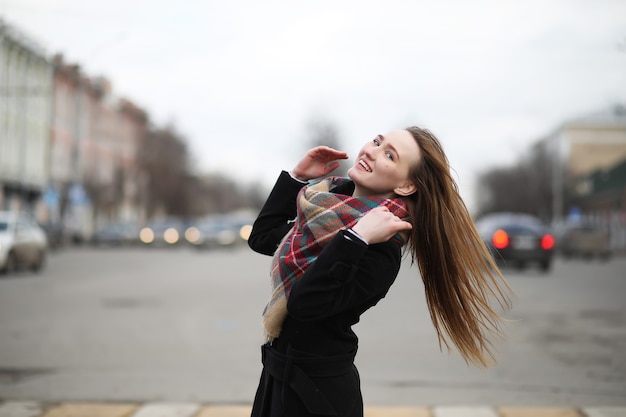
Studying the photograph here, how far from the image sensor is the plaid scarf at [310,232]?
2.54 meters

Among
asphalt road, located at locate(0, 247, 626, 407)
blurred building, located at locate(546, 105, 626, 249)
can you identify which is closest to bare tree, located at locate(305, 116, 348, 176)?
blurred building, located at locate(546, 105, 626, 249)

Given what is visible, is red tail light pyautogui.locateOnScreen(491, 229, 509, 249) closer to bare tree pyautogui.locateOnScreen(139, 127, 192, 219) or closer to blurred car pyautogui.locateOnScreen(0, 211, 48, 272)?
blurred car pyautogui.locateOnScreen(0, 211, 48, 272)

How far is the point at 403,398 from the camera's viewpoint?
242 inches

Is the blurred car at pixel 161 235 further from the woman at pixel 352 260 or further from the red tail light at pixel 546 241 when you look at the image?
the woman at pixel 352 260

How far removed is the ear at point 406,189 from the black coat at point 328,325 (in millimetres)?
203

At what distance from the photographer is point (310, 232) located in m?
2.57

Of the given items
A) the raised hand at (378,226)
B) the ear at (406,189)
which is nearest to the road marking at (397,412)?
the ear at (406,189)

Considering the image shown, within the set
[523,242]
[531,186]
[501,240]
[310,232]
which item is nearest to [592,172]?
[531,186]

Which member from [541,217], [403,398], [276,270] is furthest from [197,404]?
[541,217]

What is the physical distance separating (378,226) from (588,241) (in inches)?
1425

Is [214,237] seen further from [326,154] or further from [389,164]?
[389,164]

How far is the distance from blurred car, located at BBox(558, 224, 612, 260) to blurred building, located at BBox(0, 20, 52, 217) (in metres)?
31.2

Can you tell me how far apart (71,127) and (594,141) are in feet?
212

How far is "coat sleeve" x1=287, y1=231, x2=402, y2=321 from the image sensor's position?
238cm
